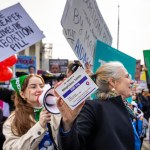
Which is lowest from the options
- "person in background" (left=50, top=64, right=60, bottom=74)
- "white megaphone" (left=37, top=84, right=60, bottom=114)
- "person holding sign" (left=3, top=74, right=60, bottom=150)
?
"person holding sign" (left=3, top=74, right=60, bottom=150)

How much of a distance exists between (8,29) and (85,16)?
80cm

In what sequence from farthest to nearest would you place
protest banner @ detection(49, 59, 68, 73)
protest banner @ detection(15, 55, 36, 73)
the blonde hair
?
protest banner @ detection(49, 59, 68, 73) → protest banner @ detection(15, 55, 36, 73) → the blonde hair

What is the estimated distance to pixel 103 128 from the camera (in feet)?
6.11

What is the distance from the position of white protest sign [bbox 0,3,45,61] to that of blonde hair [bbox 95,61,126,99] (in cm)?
112

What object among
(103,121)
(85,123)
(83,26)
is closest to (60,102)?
(85,123)

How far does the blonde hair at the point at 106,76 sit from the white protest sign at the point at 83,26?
304 mm

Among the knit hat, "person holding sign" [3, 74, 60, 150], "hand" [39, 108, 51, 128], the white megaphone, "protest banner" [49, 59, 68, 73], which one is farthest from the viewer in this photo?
"protest banner" [49, 59, 68, 73]

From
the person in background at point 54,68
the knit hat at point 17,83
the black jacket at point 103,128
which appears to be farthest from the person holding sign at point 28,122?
the person in background at point 54,68

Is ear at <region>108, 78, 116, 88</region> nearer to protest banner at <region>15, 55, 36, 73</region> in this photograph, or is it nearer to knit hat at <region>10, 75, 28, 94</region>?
knit hat at <region>10, 75, 28, 94</region>

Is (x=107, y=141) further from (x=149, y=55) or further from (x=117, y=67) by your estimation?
(x=149, y=55)

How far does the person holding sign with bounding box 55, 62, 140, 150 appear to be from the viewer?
A: 1582mm

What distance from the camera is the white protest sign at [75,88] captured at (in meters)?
1.51

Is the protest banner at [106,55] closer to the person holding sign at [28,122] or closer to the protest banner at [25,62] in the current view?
the person holding sign at [28,122]

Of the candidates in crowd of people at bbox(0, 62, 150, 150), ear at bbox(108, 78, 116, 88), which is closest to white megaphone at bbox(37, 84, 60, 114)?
crowd of people at bbox(0, 62, 150, 150)
